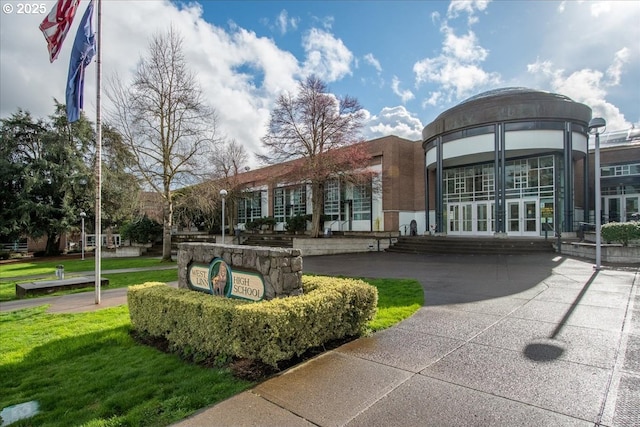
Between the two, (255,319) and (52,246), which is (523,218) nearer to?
(255,319)

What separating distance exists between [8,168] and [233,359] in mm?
33828

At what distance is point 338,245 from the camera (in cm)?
2027

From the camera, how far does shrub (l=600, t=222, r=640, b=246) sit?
1214 cm

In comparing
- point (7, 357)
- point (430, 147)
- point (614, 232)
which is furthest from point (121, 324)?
point (430, 147)

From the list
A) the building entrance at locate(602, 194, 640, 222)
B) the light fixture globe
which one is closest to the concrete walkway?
the light fixture globe

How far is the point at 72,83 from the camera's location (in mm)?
8164

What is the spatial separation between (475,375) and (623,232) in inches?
517

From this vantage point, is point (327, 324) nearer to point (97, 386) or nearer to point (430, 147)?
point (97, 386)

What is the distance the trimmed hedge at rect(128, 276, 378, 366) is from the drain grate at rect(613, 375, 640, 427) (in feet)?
9.56

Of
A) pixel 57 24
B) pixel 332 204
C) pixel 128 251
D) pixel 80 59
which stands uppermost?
pixel 57 24

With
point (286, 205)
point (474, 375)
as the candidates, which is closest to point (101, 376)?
point (474, 375)

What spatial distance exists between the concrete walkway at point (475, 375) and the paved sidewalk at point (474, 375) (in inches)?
0.4

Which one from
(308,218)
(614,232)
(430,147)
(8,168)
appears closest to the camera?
(614,232)

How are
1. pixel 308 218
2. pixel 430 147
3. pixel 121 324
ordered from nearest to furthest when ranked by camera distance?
pixel 121 324 → pixel 430 147 → pixel 308 218
